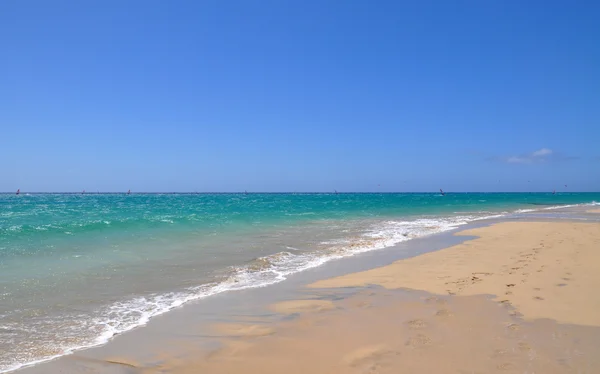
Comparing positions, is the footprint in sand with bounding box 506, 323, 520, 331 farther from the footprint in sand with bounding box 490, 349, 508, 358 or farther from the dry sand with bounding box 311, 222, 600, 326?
the footprint in sand with bounding box 490, 349, 508, 358

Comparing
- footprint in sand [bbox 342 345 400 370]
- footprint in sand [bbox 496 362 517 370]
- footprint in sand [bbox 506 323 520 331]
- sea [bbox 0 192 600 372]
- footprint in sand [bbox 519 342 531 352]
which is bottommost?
sea [bbox 0 192 600 372]

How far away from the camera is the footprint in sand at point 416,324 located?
5614 millimetres

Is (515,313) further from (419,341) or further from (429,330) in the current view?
(419,341)

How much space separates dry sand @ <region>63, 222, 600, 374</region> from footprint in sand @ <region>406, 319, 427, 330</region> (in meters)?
0.01

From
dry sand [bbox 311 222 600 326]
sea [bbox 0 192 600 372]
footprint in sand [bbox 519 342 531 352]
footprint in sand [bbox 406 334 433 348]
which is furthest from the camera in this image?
dry sand [bbox 311 222 600 326]

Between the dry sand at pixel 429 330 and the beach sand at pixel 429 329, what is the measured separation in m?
0.01

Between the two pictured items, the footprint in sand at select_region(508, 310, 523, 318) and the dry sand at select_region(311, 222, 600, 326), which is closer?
the footprint in sand at select_region(508, 310, 523, 318)

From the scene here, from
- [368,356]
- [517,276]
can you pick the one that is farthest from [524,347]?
[517,276]

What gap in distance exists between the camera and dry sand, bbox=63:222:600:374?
4.42 metres

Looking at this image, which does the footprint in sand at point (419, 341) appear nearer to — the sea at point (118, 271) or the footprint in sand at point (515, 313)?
the footprint in sand at point (515, 313)

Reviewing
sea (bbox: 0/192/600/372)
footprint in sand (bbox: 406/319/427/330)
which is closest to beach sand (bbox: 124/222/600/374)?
footprint in sand (bbox: 406/319/427/330)

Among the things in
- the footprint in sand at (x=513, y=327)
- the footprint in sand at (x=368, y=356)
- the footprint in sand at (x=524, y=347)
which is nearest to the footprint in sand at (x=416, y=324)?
the footprint in sand at (x=368, y=356)

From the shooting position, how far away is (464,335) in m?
5.22

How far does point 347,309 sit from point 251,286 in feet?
8.57
